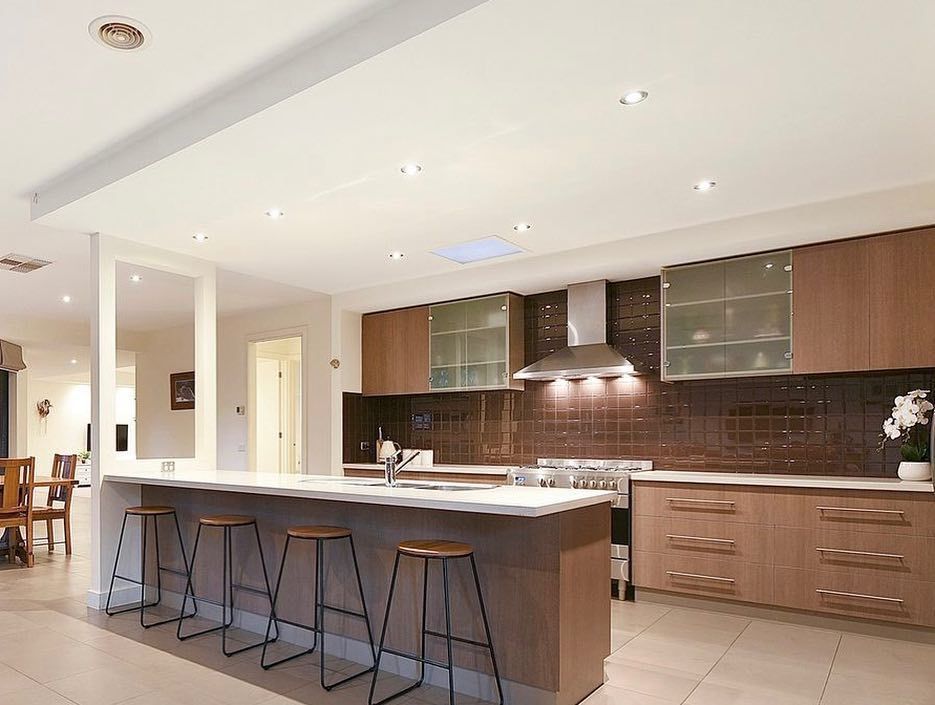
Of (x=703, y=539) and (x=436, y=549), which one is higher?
(x=436, y=549)

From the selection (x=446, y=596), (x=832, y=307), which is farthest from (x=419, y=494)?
(x=832, y=307)

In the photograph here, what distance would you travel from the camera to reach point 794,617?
13.5ft

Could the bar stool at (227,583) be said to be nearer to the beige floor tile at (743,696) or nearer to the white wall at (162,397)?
the beige floor tile at (743,696)

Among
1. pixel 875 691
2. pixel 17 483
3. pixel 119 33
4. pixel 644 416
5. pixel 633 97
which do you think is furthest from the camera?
pixel 17 483

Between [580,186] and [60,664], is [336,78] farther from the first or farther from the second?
[60,664]

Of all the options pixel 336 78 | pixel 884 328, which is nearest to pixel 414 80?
pixel 336 78

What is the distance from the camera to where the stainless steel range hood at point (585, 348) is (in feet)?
16.9

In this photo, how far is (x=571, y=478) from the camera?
16.4 ft

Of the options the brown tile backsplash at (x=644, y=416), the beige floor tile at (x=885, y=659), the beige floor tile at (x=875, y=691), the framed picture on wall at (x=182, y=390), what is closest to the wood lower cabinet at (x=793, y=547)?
the beige floor tile at (x=885, y=659)

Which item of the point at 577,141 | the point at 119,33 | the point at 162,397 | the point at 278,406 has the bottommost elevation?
the point at 278,406

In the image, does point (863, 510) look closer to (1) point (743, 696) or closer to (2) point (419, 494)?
(1) point (743, 696)

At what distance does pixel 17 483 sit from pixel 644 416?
17.3ft

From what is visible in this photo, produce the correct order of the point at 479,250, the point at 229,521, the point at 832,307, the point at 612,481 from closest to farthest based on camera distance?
1. the point at 229,521
2. the point at 832,307
3. the point at 612,481
4. the point at 479,250

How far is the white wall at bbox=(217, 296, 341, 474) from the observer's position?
683cm
